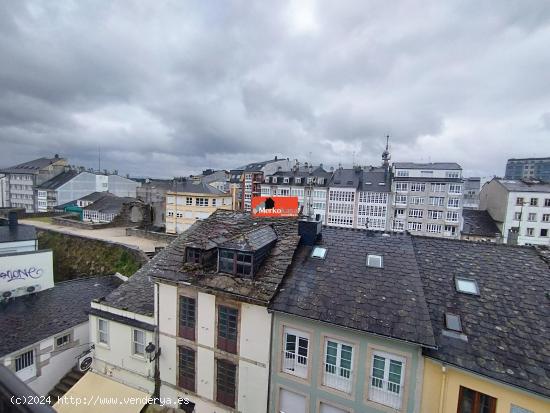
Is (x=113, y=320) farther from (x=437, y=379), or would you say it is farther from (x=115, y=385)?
(x=437, y=379)

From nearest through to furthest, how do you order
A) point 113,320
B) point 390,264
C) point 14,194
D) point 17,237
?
point 390,264, point 113,320, point 17,237, point 14,194

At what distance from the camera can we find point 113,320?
56.0ft

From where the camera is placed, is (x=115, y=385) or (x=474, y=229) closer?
(x=115, y=385)

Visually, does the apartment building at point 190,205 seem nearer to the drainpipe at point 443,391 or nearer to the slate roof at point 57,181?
the drainpipe at point 443,391

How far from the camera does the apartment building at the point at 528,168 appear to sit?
154 m

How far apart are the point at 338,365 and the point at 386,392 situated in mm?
1984

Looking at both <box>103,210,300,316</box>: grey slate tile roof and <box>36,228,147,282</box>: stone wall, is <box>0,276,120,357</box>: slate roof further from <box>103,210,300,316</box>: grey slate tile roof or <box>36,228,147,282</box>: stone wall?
<box>36,228,147,282</box>: stone wall

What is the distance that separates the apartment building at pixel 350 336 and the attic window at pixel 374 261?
0.05 m

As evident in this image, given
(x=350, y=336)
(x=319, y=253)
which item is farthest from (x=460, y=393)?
(x=319, y=253)

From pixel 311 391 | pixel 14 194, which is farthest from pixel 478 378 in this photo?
pixel 14 194

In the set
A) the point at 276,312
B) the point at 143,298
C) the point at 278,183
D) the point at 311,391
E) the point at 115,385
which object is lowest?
the point at 115,385

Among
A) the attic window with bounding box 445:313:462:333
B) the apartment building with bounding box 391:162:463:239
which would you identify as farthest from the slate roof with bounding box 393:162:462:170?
the attic window with bounding box 445:313:462:333

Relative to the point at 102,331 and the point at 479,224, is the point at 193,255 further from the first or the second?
the point at 479,224

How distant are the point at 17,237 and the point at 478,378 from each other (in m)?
32.5
